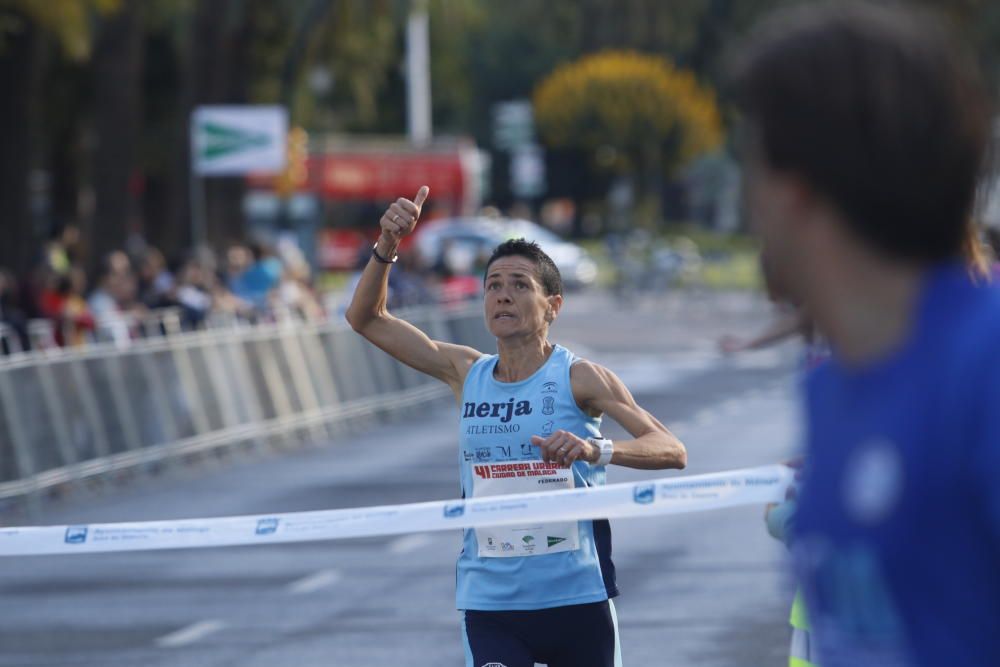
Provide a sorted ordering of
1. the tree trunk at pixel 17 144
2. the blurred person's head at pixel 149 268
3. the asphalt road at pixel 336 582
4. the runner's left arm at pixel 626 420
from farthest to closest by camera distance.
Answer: the tree trunk at pixel 17 144, the blurred person's head at pixel 149 268, the asphalt road at pixel 336 582, the runner's left arm at pixel 626 420

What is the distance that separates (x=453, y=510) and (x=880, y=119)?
4.00 meters

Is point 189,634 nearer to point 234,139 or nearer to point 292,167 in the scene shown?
point 234,139

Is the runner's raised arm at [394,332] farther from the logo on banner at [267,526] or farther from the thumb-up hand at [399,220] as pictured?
the logo on banner at [267,526]

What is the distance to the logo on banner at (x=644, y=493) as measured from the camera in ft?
20.3

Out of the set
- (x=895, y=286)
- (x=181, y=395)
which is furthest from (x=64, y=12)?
(x=895, y=286)

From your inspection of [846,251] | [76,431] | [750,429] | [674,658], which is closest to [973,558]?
[846,251]

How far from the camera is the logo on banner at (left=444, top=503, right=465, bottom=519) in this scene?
577 cm

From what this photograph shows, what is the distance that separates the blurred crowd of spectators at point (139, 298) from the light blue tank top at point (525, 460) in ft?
31.7

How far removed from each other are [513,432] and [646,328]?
32.6m

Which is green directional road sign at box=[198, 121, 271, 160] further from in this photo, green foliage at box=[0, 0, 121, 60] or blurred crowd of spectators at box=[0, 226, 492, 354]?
green foliage at box=[0, 0, 121, 60]

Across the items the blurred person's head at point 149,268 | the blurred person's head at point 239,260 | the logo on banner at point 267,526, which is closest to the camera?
the logo on banner at point 267,526

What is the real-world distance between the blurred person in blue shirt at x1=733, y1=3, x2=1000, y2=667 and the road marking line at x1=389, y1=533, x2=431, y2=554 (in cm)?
1030

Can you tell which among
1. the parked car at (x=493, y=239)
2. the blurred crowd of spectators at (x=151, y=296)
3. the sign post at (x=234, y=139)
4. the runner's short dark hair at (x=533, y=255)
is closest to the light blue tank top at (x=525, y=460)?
the runner's short dark hair at (x=533, y=255)

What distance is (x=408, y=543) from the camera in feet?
42.0
